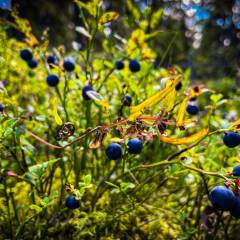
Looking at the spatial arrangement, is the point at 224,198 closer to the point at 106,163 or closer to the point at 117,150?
the point at 117,150

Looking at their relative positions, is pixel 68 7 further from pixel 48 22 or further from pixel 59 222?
pixel 59 222

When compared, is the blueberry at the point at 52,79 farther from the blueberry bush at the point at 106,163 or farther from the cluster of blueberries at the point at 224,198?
the cluster of blueberries at the point at 224,198

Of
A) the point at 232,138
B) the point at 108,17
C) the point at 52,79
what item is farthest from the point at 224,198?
the point at 52,79

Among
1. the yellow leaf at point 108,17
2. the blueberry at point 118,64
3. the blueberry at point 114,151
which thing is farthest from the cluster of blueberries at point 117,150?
the blueberry at point 118,64

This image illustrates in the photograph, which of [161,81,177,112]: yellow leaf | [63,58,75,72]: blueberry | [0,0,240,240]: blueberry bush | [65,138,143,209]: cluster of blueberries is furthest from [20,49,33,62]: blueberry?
[161,81,177,112]: yellow leaf

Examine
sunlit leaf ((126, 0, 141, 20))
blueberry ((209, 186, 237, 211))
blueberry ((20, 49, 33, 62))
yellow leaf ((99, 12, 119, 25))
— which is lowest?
blueberry ((209, 186, 237, 211))

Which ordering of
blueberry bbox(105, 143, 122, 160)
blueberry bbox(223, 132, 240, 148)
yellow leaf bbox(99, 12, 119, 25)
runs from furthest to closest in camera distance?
1. yellow leaf bbox(99, 12, 119, 25)
2. blueberry bbox(105, 143, 122, 160)
3. blueberry bbox(223, 132, 240, 148)

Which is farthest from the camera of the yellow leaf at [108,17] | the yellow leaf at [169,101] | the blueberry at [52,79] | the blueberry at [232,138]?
the blueberry at [52,79]

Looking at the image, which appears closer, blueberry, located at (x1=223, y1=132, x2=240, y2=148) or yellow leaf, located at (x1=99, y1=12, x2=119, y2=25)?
blueberry, located at (x1=223, y1=132, x2=240, y2=148)

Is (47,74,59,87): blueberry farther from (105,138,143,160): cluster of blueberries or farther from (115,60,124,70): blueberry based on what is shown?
(105,138,143,160): cluster of blueberries

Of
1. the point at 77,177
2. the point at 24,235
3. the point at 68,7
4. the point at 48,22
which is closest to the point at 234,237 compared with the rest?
the point at 77,177

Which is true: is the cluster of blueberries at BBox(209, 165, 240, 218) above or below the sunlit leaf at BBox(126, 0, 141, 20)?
below

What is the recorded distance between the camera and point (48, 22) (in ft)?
43.5

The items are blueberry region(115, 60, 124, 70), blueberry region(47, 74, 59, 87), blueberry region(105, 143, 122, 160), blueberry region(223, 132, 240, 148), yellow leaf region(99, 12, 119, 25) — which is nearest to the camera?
blueberry region(223, 132, 240, 148)
